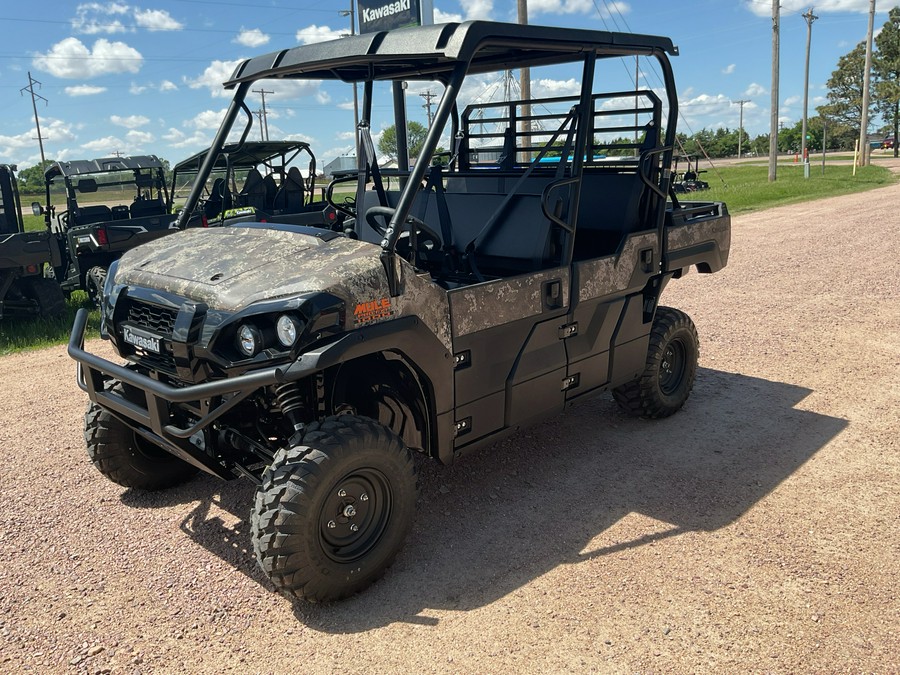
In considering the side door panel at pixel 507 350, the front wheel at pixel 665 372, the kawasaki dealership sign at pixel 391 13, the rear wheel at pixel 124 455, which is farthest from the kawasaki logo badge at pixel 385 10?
the rear wheel at pixel 124 455

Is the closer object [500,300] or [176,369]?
[176,369]

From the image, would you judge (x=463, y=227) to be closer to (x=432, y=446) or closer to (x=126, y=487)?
(x=432, y=446)

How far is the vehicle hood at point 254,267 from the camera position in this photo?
3.14 meters

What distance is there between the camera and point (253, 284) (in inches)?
126

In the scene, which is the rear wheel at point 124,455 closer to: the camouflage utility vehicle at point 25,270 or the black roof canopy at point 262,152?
the camouflage utility vehicle at point 25,270

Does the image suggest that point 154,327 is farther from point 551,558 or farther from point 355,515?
point 551,558

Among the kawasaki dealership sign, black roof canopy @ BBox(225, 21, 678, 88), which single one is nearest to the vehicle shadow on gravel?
black roof canopy @ BBox(225, 21, 678, 88)

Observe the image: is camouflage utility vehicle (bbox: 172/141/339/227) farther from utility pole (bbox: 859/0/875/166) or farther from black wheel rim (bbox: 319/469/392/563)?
utility pole (bbox: 859/0/875/166)

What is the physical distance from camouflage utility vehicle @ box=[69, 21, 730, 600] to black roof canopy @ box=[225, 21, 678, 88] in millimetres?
13

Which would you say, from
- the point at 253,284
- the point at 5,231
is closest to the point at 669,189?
the point at 253,284

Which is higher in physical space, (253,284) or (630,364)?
(253,284)

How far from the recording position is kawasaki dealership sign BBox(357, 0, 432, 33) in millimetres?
12086

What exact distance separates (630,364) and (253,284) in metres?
2.67

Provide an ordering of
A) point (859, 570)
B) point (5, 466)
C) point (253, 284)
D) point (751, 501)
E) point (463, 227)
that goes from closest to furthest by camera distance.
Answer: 1. point (253, 284)
2. point (859, 570)
3. point (751, 501)
4. point (463, 227)
5. point (5, 466)
